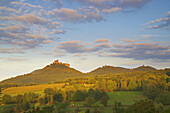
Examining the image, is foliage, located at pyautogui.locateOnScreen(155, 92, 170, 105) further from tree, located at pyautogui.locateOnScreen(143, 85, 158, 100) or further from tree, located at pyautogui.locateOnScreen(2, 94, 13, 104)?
tree, located at pyautogui.locateOnScreen(2, 94, 13, 104)

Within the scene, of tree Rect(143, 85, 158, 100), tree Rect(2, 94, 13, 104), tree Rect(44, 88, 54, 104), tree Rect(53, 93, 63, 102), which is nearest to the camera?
tree Rect(2, 94, 13, 104)

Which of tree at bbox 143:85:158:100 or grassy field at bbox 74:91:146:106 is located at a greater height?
tree at bbox 143:85:158:100

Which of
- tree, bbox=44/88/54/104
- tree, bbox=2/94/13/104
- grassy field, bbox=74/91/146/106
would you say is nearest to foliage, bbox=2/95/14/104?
tree, bbox=2/94/13/104

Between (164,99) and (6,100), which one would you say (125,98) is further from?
(6,100)

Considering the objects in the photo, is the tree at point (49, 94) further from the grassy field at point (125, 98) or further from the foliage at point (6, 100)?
the grassy field at point (125, 98)

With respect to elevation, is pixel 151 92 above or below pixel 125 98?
above

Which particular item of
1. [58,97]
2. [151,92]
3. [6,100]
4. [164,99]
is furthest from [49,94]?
[164,99]

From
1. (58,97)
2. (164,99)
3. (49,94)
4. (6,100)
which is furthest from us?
(58,97)

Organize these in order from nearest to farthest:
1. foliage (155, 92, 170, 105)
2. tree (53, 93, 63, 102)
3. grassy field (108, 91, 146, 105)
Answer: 1. foliage (155, 92, 170, 105)
2. grassy field (108, 91, 146, 105)
3. tree (53, 93, 63, 102)

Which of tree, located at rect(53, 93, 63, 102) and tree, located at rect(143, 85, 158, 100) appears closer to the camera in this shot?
tree, located at rect(143, 85, 158, 100)

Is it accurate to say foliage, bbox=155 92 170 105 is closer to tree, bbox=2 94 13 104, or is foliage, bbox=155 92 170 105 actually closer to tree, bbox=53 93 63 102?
tree, bbox=53 93 63 102

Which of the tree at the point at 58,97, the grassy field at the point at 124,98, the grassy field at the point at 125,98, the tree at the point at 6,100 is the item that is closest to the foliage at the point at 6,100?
the tree at the point at 6,100

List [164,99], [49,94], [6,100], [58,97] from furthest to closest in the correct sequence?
[58,97], [49,94], [6,100], [164,99]

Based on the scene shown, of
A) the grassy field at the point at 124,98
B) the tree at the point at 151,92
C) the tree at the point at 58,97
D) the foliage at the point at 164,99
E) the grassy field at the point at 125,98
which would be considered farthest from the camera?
the tree at the point at 58,97
